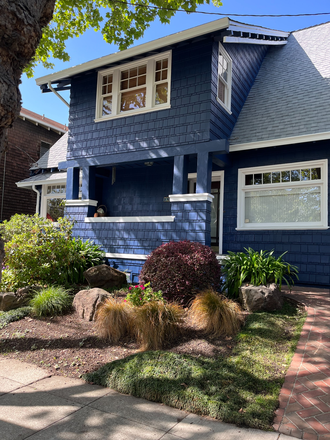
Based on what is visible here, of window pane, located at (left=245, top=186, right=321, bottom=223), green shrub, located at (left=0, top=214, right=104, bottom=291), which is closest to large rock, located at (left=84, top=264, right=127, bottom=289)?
green shrub, located at (left=0, top=214, right=104, bottom=291)

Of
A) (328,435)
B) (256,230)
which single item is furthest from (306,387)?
(256,230)

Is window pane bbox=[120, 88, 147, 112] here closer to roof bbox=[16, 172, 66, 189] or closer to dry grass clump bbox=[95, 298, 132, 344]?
roof bbox=[16, 172, 66, 189]

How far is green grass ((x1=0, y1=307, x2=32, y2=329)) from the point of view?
572 cm

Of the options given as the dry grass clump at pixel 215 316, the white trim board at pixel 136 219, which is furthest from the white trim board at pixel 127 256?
the dry grass clump at pixel 215 316

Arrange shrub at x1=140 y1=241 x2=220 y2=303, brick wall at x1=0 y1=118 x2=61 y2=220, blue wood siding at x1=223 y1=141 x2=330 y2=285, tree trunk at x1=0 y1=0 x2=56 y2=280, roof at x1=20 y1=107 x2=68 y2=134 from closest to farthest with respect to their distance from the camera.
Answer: tree trunk at x1=0 y1=0 x2=56 y2=280 → shrub at x1=140 y1=241 x2=220 y2=303 → blue wood siding at x1=223 y1=141 x2=330 y2=285 → brick wall at x1=0 y1=118 x2=61 y2=220 → roof at x1=20 y1=107 x2=68 y2=134

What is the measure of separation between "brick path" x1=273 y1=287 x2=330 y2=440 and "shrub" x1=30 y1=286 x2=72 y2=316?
4028 millimetres

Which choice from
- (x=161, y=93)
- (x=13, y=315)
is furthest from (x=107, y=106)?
(x=13, y=315)

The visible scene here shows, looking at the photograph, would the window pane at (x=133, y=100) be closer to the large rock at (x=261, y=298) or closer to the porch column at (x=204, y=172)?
the porch column at (x=204, y=172)

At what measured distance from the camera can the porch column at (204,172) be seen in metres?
7.93

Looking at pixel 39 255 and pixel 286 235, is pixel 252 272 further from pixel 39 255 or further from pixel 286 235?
pixel 39 255

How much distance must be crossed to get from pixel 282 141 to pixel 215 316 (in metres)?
5.01

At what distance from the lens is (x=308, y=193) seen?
816cm

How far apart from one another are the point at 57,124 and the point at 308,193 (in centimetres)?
1429

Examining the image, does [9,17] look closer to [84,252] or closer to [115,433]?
[115,433]
